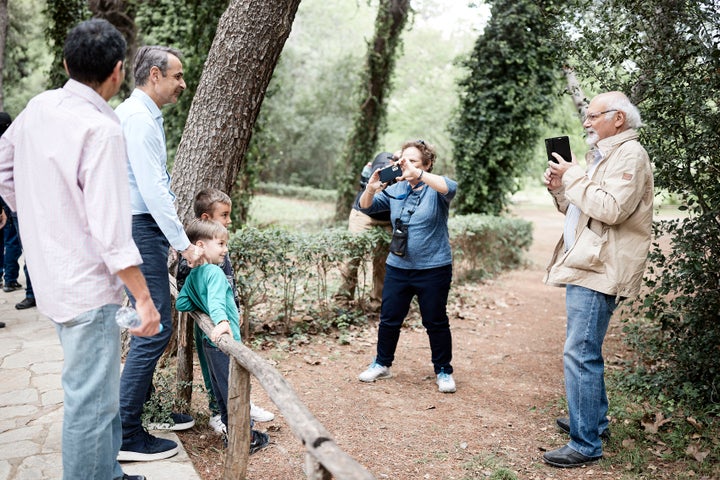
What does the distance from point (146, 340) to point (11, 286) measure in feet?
17.0

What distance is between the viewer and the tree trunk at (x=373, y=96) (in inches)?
516

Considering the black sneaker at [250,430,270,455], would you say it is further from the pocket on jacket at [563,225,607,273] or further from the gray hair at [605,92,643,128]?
the gray hair at [605,92,643,128]

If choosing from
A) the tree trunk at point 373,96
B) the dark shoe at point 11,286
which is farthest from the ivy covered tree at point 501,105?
the dark shoe at point 11,286

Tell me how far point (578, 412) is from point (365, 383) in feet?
6.74

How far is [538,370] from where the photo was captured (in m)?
6.18

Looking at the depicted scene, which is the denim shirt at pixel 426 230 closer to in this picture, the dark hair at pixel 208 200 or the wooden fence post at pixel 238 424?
the dark hair at pixel 208 200

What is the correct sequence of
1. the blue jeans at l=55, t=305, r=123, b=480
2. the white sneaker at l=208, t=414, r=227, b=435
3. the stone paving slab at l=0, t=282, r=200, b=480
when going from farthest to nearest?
the white sneaker at l=208, t=414, r=227, b=435 → the stone paving slab at l=0, t=282, r=200, b=480 → the blue jeans at l=55, t=305, r=123, b=480

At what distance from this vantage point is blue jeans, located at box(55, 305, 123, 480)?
244cm

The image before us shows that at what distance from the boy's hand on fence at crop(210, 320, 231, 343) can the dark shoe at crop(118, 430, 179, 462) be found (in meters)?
0.80

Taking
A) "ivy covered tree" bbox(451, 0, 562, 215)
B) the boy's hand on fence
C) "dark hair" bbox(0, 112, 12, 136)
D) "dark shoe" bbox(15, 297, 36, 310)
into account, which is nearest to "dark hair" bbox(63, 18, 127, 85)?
the boy's hand on fence

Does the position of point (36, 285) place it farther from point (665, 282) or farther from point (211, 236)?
point (665, 282)

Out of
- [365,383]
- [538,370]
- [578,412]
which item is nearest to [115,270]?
[578,412]

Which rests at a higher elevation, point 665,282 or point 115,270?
point 115,270

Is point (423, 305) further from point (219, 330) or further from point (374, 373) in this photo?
point (219, 330)
